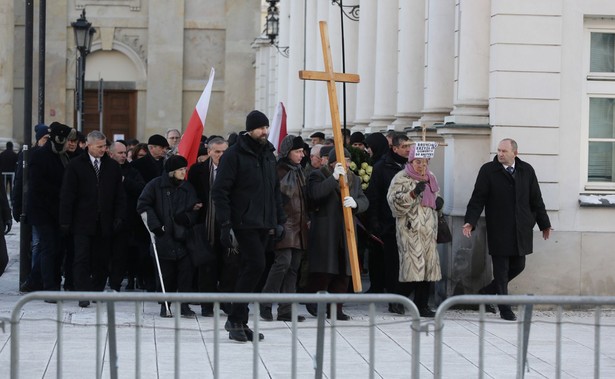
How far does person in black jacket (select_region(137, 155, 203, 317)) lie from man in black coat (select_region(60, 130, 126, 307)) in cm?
64

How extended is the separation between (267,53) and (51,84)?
8251 millimetres

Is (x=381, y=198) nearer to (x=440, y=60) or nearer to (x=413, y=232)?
(x=413, y=232)

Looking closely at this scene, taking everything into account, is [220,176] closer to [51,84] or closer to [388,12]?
[388,12]

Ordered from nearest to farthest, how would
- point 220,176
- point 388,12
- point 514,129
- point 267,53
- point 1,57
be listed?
point 220,176 < point 514,129 < point 388,12 < point 267,53 < point 1,57

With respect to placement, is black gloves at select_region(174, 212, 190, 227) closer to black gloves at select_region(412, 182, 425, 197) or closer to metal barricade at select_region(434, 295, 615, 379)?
black gloves at select_region(412, 182, 425, 197)

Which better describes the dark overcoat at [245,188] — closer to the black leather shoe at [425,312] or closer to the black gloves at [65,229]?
the black leather shoe at [425,312]

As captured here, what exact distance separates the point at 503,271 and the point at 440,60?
399cm

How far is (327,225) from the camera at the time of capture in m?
13.4

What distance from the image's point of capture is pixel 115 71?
47.2m

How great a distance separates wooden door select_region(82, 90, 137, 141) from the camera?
47.4 meters

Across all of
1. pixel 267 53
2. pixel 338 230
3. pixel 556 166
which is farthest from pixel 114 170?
pixel 267 53

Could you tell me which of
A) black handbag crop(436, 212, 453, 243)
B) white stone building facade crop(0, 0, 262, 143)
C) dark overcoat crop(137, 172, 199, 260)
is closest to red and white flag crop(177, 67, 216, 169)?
dark overcoat crop(137, 172, 199, 260)

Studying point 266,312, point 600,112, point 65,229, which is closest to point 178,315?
point 266,312

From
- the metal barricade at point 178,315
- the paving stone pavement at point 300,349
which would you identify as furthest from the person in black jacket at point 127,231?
the metal barricade at point 178,315
